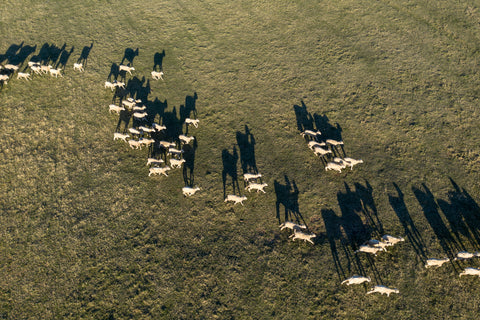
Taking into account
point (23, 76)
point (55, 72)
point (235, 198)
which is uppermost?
point (55, 72)

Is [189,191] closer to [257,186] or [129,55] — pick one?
[257,186]

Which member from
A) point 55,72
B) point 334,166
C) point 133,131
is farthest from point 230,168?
point 55,72

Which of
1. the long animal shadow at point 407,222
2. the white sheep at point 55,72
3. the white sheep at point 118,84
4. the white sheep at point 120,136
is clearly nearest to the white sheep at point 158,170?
the white sheep at point 120,136

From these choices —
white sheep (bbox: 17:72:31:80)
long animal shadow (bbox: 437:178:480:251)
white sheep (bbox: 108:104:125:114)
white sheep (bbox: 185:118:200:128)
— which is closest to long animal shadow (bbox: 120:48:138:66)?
white sheep (bbox: 108:104:125:114)

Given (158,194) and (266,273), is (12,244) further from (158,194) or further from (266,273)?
(266,273)

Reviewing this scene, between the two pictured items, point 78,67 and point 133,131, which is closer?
point 133,131

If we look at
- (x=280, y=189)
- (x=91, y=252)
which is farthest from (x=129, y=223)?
(x=280, y=189)
